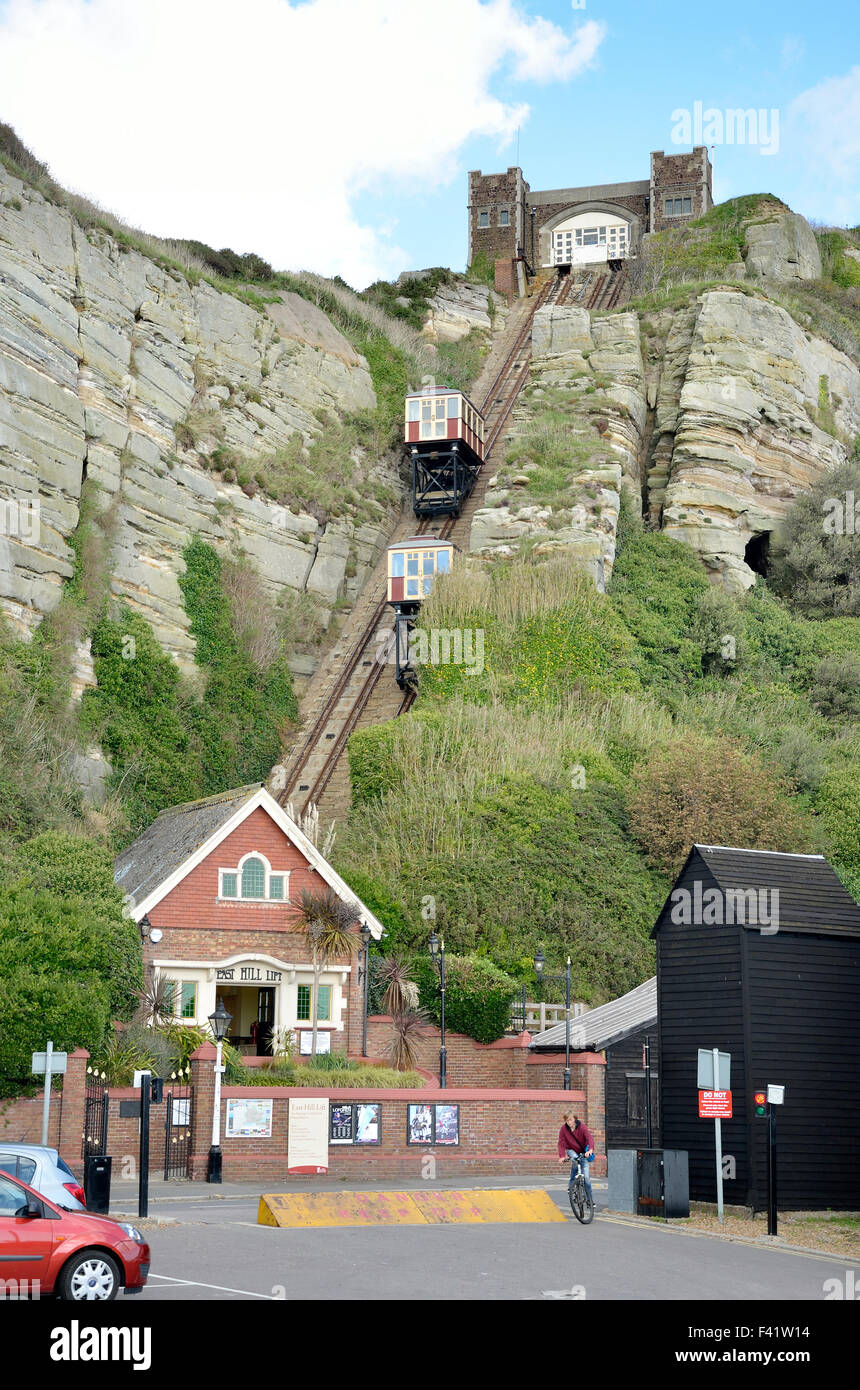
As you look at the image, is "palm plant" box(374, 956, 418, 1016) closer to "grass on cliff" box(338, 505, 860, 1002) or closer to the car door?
"grass on cliff" box(338, 505, 860, 1002)

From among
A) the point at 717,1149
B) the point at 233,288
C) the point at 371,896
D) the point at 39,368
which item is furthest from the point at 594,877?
the point at 233,288

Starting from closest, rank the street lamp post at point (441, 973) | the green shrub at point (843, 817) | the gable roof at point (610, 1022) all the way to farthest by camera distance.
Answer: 1. the gable roof at point (610, 1022)
2. the street lamp post at point (441, 973)
3. the green shrub at point (843, 817)

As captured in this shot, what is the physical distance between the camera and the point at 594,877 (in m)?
35.4

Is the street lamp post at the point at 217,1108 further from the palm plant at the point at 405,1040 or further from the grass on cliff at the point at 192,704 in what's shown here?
the grass on cliff at the point at 192,704

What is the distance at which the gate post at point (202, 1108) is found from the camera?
78.1 ft

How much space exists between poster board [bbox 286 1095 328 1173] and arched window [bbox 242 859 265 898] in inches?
295

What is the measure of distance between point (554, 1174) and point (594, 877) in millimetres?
9726

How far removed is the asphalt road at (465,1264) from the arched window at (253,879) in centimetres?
1234

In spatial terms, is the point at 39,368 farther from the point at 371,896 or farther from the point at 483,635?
the point at 371,896

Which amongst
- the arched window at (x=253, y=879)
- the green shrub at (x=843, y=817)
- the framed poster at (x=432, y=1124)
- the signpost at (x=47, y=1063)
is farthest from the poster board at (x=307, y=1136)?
the green shrub at (x=843, y=817)

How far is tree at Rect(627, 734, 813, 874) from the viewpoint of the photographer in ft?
118

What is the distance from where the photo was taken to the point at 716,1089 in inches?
788

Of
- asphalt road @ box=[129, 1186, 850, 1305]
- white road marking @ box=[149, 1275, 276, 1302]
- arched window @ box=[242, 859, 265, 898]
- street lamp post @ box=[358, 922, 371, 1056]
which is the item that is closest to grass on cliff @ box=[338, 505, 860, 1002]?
street lamp post @ box=[358, 922, 371, 1056]

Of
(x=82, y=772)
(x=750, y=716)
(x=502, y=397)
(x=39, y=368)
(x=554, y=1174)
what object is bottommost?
(x=554, y=1174)
